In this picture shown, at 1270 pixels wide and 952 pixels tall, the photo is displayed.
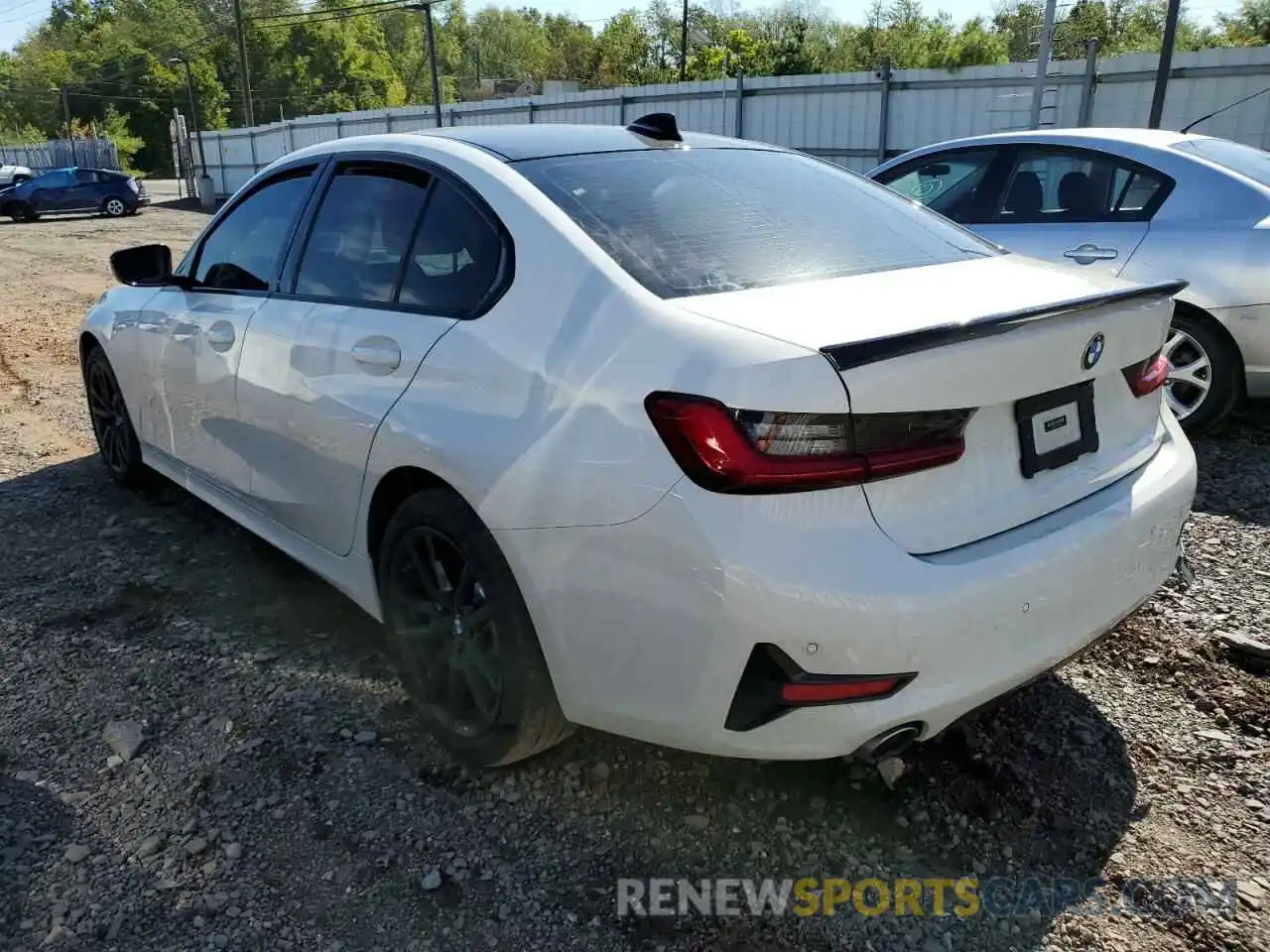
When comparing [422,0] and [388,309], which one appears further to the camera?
[422,0]

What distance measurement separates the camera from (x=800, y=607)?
1.95 metres

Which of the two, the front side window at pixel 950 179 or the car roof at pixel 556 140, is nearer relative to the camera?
the car roof at pixel 556 140

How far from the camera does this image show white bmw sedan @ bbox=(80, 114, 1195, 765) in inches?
77.4

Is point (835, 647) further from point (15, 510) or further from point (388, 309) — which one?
point (15, 510)

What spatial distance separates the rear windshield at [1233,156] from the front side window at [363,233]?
14.1 feet

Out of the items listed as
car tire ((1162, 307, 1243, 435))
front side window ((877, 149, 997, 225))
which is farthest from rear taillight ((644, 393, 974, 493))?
front side window ((877, 149, 997, 225))

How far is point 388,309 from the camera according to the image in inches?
111

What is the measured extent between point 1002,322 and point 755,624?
0.82m

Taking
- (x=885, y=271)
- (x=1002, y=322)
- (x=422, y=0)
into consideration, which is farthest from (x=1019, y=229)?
(x=422, y=0)

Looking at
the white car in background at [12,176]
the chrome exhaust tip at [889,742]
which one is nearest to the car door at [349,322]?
the chrome exhaust tip at [889,742]

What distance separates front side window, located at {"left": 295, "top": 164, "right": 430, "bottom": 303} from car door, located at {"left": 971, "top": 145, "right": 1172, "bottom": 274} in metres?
3.59

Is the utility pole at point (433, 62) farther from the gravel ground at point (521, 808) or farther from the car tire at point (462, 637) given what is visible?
the car tire at point (462, 637)

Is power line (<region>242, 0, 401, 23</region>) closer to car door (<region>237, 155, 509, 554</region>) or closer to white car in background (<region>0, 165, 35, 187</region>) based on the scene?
white car in background (<region>0, 165, 35, 187</region>)

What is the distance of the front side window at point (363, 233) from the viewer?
2.92 m
